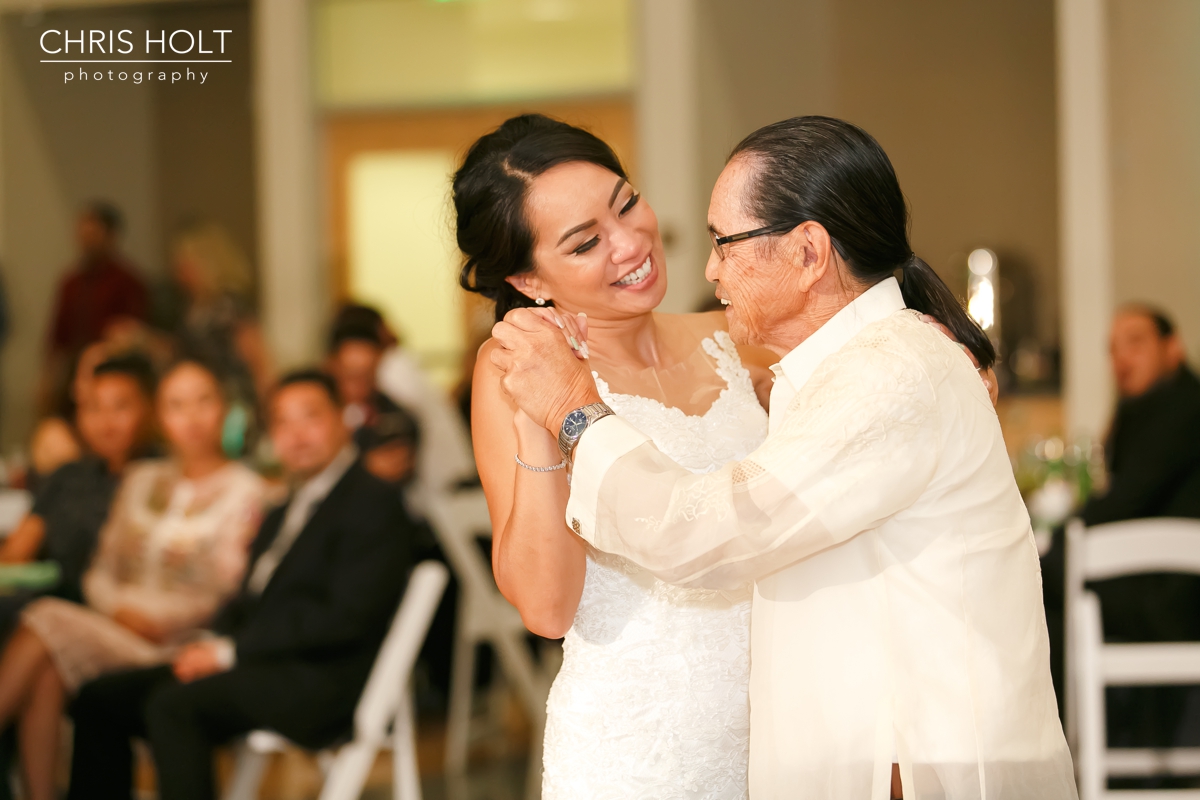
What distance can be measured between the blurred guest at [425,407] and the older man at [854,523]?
12.0 ft

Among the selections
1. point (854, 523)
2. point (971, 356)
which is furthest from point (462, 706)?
point (854, 523)

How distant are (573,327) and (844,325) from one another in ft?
1.26

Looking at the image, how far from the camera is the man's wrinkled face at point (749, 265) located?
51.8 inches

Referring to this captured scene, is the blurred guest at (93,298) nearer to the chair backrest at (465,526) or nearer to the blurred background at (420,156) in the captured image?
the blurred background at (420,156)

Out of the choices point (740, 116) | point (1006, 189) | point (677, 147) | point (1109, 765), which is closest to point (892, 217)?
point (1109, 765)

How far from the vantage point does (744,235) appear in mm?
1326

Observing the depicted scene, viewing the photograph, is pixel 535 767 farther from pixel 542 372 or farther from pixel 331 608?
pixel 542 372

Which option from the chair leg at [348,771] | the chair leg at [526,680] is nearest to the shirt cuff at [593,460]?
the chair leg at [348,771]

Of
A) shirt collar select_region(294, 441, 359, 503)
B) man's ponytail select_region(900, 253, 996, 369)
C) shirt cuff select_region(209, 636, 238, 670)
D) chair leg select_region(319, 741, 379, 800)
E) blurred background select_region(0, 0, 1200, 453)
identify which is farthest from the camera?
blurred background select_region(0, 0, 1200, 453)

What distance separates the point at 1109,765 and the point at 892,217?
255 cm

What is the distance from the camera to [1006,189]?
872cm

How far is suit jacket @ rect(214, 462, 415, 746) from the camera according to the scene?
3.13 meters

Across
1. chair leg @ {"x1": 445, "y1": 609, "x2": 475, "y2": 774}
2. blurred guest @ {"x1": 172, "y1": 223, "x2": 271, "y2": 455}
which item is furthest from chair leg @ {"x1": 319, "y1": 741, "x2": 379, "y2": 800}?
blurred guest @ {"x1": 172, "y1": 223, "x2": 271, "y2": 455}

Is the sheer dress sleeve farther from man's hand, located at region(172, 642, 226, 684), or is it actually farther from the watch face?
man's hand, located at region(172, 642, 226, 684)
